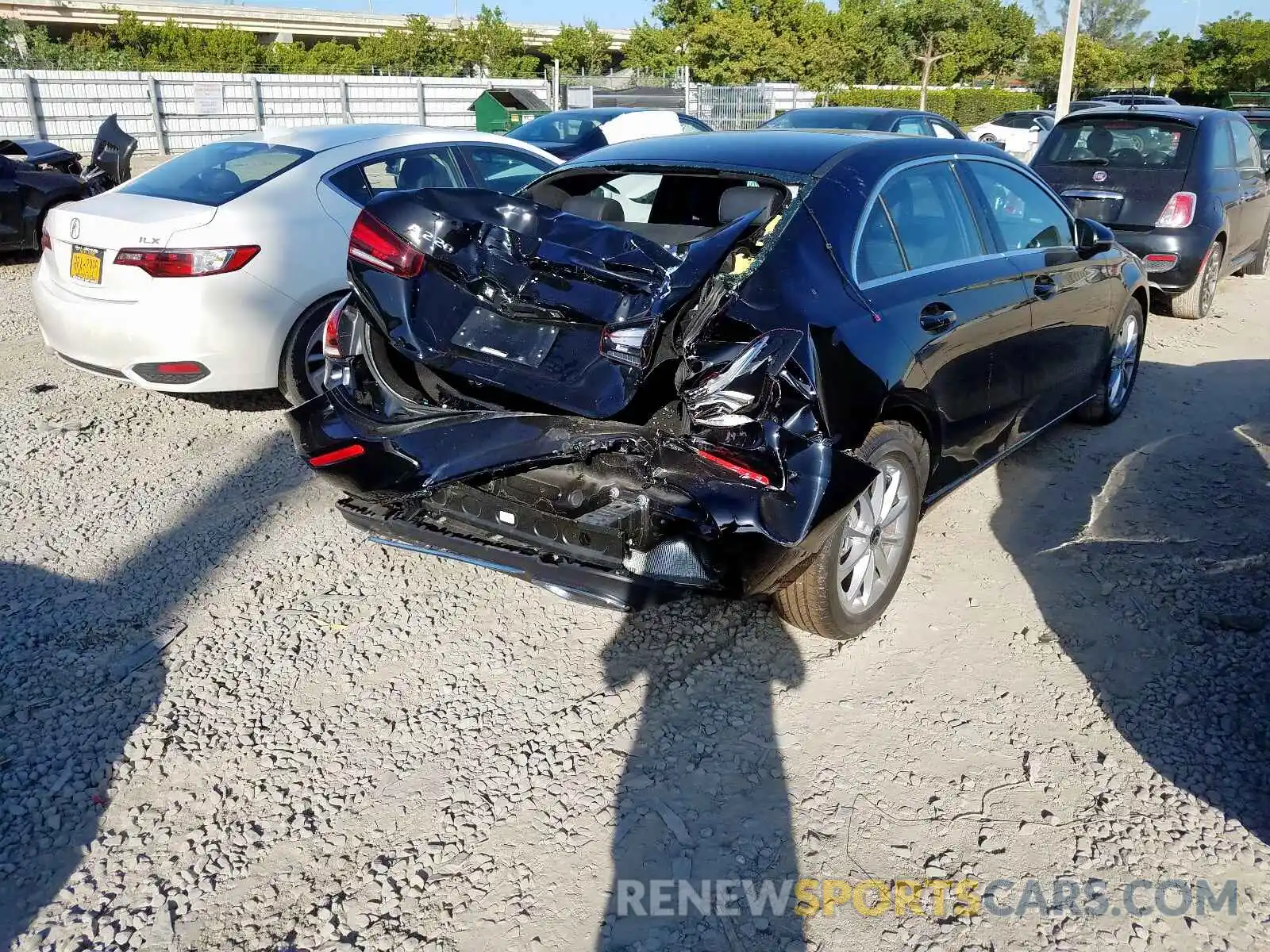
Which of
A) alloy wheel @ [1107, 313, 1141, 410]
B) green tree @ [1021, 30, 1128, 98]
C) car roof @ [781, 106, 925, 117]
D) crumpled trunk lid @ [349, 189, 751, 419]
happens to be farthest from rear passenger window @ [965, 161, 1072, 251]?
green tree @ [1021, 30, 1128, 98]

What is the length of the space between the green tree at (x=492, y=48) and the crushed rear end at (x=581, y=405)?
50.3 metres

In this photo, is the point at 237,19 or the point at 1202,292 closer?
the point at 1202,292

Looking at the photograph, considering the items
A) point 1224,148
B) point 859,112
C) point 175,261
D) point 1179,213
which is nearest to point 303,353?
point 175,261

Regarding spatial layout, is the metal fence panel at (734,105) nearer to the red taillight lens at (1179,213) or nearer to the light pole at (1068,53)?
the light pole at (1068,53)

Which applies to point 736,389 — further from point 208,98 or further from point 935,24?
point 935,24

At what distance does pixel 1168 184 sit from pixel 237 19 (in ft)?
190

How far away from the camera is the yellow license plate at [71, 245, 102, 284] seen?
5.27 m

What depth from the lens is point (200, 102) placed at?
25734 millimetres

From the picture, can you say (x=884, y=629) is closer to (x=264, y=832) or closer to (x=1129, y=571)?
(x=1129, y=571)

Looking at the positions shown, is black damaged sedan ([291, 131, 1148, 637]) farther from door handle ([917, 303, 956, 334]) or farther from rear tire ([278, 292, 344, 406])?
rear tire ([278, 292, 344, 406])

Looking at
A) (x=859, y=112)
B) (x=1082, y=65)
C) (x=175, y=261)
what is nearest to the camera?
(x=175, y=261)

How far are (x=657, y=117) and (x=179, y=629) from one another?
1071 centimetres

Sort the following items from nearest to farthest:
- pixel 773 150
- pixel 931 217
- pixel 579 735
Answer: pixel 579 735, pixel 773 150, pixel 931 217

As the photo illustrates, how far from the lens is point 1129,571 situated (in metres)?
4.20
